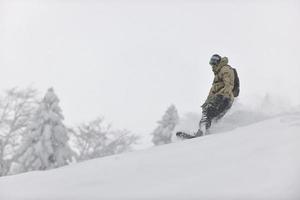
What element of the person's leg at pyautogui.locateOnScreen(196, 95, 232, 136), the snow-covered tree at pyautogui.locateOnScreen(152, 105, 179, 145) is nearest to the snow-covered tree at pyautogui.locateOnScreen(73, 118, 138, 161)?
the snow-covered tree at pyautogui.locateOnScreen(152, 105, 179, 145)

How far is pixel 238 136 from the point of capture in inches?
364

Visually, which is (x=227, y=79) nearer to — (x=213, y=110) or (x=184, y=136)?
(x=213, y=110)

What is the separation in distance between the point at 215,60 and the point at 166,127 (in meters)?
37.3

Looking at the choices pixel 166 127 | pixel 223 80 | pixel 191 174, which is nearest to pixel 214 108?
pixel 223 80

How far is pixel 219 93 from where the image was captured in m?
11.9

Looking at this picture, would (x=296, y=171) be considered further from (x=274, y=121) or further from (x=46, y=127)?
(x=46, y=127)

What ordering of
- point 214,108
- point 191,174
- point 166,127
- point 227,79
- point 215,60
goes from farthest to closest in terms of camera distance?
point 166,127
point 214,108
point 215,60
point 227,79
point 191,174

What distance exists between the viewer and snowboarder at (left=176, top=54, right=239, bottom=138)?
1179 centimetres

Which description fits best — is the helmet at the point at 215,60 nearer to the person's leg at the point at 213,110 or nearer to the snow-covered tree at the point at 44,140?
the person's leg at the point at 213,110

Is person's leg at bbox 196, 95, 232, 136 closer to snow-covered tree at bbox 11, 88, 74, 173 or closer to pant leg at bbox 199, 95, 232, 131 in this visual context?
pant leg at bbox 199, 95, 232, 131

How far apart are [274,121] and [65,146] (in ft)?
102

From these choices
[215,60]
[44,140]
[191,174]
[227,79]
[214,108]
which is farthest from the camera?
[44,140]

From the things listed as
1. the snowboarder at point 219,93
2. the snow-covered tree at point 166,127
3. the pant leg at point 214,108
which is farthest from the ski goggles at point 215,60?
the snow-covered tree at point 166,127

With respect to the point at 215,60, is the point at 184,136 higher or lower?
lower
